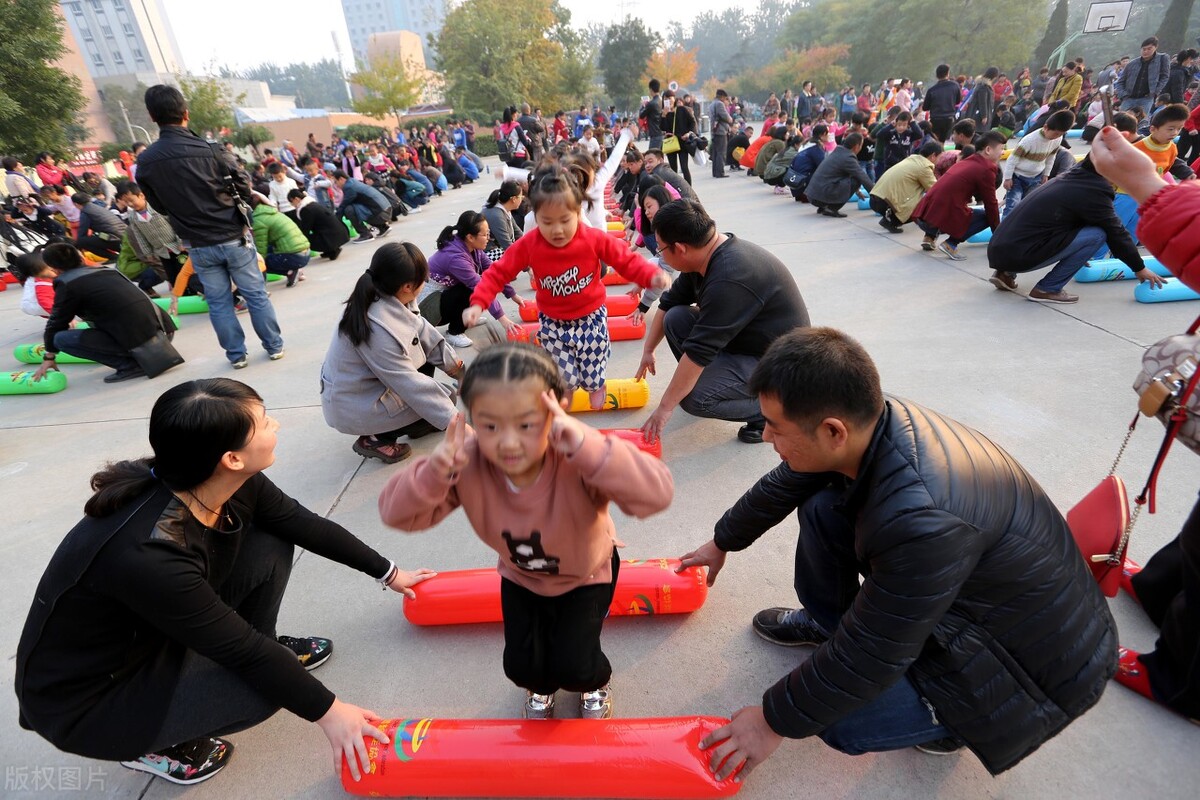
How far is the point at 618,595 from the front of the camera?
2162 mm

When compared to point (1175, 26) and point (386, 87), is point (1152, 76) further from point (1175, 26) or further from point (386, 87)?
point (386, 87)

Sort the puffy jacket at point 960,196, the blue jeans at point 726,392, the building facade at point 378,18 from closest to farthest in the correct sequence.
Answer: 1. the blue jeans at point 726,392
2. the puffy jacket at point 960,196
3. the building facade at point 378,18

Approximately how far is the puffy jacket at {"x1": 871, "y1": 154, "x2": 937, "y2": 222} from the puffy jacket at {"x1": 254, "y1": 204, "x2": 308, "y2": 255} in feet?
23.7

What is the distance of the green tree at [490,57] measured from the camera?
33.4m

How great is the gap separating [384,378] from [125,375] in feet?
11.7

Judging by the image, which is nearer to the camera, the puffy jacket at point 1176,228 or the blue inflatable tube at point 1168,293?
the puffy jacket at point 1176,228

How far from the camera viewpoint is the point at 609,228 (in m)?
7.88

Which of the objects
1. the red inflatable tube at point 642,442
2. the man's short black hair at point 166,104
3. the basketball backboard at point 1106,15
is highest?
the basketball backboard at point 1106,15

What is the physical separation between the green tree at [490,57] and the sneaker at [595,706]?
1456 inches

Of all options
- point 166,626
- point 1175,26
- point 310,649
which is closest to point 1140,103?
point 310,649

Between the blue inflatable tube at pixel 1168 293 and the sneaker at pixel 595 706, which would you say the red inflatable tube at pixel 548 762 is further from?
the blue inflatable tube at pixel 1168 293

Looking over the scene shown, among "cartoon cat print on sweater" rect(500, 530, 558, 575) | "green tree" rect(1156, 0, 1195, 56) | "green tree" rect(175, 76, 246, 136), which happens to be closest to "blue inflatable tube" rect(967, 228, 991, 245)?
"cartoon cat print on sweater" rect(500, 530, 558, 575)

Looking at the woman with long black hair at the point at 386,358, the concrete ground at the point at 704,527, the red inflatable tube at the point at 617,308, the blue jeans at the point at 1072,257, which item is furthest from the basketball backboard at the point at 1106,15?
the woman with long black hair at the point at 386,358

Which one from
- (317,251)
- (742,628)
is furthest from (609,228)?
(742,628)
